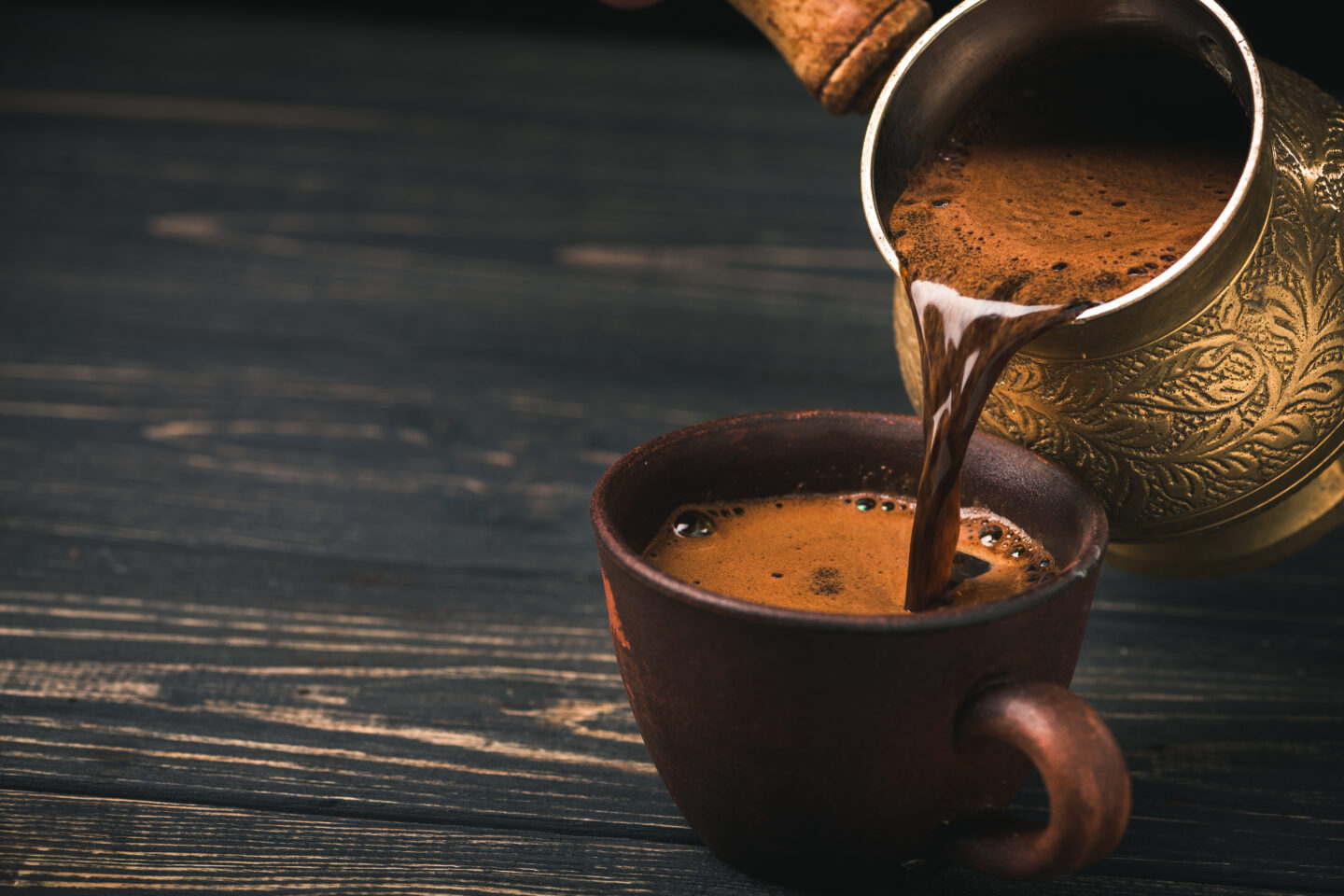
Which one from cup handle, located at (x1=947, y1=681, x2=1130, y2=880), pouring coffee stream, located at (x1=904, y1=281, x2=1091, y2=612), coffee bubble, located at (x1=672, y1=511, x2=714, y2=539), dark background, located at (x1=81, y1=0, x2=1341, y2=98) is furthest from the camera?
dark background, located at (x1=81, y1=0, x2=1341, y2=98)

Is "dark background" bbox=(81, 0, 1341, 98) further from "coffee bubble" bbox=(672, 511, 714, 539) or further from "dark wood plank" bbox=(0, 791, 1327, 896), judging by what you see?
"dark wood plank" bbox=(0, 791, 1327, 896)

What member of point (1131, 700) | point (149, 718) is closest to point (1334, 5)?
point (1131, 700)

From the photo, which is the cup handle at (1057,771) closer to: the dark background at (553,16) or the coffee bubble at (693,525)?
the coffee bubble at (693,525)

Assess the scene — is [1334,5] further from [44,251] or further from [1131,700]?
[44,251]

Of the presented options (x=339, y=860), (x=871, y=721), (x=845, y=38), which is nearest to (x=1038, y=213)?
(x=845, y=38)

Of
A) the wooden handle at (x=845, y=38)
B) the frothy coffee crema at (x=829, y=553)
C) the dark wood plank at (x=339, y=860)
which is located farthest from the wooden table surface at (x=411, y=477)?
the wooden handle at (x=845, y=38)

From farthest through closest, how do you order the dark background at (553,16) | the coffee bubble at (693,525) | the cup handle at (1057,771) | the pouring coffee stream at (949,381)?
1. the dark background at (553,16)
2. the coffee bubble at (693,525)
3. the pouring coffee stream at (949,381)
4. the cup handle at (1057,771)

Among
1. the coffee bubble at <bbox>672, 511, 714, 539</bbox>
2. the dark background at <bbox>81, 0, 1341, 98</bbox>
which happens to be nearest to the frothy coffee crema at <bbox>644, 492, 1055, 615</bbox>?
the coffee bubble at <bbox>672, 511, 714, 539</bbox>
